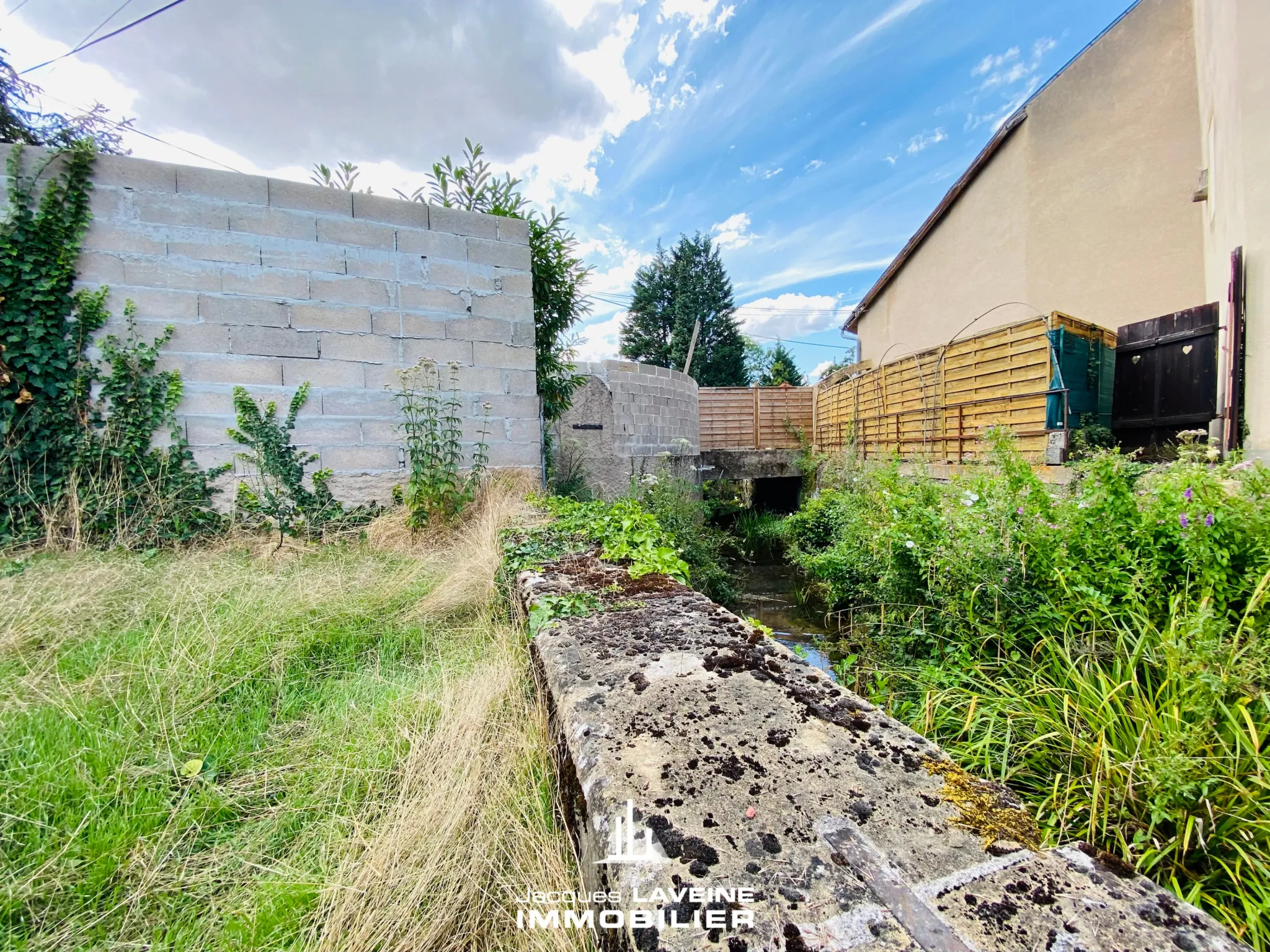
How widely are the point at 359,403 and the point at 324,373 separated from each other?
0.31 metres

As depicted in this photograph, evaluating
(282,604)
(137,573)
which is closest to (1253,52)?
(282,604)

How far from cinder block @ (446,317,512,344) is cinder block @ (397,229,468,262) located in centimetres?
49

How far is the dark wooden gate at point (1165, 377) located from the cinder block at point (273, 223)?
841 cm

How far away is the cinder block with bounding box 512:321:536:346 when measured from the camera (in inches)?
166

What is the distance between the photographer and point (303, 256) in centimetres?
362

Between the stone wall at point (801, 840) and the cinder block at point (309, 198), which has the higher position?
the cinder block at point (309, 198)

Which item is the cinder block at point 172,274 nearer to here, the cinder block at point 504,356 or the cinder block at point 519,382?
the cinder block at point 504,356

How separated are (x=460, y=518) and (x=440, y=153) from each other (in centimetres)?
306

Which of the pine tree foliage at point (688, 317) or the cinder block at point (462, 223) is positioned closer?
the cinder block at point (462, 223)

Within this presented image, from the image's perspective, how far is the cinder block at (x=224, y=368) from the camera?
337 cm

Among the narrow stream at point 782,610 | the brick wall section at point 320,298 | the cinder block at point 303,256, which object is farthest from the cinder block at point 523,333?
the narrow stream at point 782,610

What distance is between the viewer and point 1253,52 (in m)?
4.05

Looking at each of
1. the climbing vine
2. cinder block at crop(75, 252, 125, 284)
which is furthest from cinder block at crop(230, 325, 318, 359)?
cinder block at crop(75, 252, 125, 284)

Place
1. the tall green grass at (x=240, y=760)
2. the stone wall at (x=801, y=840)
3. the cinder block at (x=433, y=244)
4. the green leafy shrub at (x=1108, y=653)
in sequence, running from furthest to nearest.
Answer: the cinder block at (x=433, y=244) < the green leafy shrub at (x=1108, y=653) < the tall green grass at (x=240, y=760) < the stone wall at (x=801, y=840)
